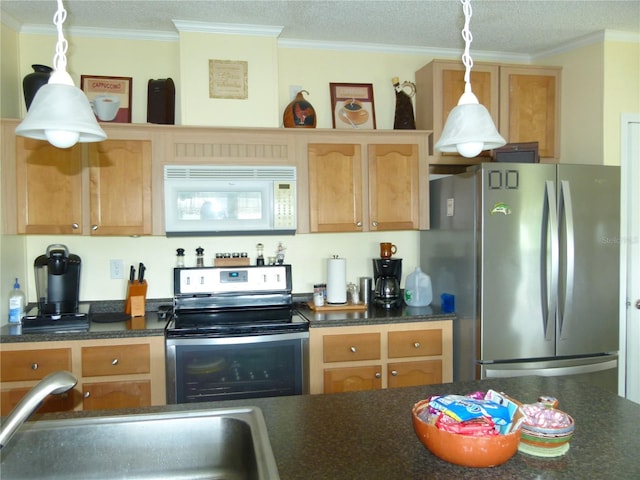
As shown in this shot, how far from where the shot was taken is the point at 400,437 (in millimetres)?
1305

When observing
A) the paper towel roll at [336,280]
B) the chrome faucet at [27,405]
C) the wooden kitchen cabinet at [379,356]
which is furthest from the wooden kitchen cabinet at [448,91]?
the chrome faucet at [27,405]

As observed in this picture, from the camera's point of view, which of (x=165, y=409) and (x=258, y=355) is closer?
(x=165, y=409)

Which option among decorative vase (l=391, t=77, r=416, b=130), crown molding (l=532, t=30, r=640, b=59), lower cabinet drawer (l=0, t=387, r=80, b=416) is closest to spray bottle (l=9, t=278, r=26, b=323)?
lower cabinet drawer (l=0, t=387, r=80, b=416)

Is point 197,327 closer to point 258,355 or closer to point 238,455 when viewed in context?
point 258,355

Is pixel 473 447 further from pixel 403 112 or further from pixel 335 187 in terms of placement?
pixel 403 112

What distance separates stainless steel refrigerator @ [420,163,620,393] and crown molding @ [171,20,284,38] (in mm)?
1417

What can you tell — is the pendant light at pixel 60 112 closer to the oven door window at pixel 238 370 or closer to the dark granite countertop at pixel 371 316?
the oven door window at pixel 238 370

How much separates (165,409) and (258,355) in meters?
1.27

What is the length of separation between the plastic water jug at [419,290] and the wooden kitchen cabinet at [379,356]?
292 mm

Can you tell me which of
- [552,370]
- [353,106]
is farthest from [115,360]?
[552,370]

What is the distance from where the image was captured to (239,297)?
302cm

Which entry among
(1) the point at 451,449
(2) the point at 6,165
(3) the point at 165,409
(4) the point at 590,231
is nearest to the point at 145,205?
(2) the point at 6,165

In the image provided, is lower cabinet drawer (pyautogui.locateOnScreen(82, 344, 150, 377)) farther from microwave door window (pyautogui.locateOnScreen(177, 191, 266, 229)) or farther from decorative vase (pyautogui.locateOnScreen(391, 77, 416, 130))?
decorative vase (pyautogui.locateOnScreen(391, 77, 416, 130))

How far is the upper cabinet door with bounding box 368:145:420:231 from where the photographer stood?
→ 317 cm
